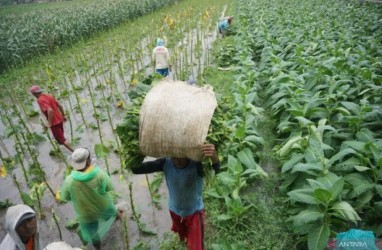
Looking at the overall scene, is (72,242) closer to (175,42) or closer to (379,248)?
(379,248)

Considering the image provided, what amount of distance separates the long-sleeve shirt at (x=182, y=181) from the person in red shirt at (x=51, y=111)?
3293mm

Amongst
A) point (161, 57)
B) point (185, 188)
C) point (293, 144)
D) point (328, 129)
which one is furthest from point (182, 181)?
point (161, 57)

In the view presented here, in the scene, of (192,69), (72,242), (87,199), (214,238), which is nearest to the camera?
(87,199)

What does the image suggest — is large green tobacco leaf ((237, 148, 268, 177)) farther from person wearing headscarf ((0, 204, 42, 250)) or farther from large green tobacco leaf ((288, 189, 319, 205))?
person wearing headscarf ((0, 204, 42, 250))

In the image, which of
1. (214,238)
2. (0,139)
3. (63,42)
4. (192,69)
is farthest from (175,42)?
(214,238)

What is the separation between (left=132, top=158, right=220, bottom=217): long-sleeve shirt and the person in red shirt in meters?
3.29

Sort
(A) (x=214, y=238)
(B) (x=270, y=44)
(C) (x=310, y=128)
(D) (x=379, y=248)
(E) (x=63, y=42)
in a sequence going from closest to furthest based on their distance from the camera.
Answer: (D) (x=379, y=248) < (A) (x=214, y=238) < (C) (x=310, y=128) < (B) (x=270, y=44) < (E) (x=63, y=42)

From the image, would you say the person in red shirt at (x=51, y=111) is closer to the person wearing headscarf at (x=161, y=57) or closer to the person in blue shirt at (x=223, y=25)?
the person wearing headscarf at (x=161, y=57)

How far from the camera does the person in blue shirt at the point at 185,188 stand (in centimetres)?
288

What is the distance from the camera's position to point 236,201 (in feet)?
13.1

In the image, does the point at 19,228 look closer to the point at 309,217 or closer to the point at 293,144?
the point at 309,217

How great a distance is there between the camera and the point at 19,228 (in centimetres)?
257

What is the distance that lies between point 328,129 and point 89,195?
12.1 feet

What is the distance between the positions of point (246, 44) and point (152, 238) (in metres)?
7.59
